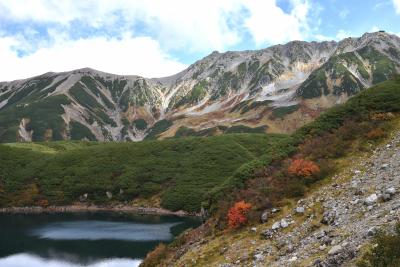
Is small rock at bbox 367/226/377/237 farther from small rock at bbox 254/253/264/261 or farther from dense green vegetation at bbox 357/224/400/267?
small rock at bbox 254/253/264/261

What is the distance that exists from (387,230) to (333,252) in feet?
10.5

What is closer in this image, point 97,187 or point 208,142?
point 97,187

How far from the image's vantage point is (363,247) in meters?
22.7

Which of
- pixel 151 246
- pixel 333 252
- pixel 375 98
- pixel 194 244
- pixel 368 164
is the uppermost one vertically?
pixel 375 98

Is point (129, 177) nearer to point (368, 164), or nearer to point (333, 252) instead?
point (368, 164)

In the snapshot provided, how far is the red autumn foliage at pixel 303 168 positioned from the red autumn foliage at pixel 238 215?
251 inches

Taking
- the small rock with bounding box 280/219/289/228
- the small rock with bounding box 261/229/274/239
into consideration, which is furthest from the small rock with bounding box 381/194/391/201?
the small rock with bounding box 261/229/274/239

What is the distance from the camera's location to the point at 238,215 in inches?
1598

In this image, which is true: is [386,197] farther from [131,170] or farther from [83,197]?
[131,170]

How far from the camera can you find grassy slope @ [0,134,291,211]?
142m

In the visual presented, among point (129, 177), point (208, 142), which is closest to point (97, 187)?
point (129, 177)

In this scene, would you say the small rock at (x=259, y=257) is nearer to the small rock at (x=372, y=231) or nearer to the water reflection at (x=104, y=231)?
the small rock at (x=372, y=231)

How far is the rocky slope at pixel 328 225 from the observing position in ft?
82.0

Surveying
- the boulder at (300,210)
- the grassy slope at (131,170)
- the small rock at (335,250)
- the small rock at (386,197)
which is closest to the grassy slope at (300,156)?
the boulder at (300,210)
